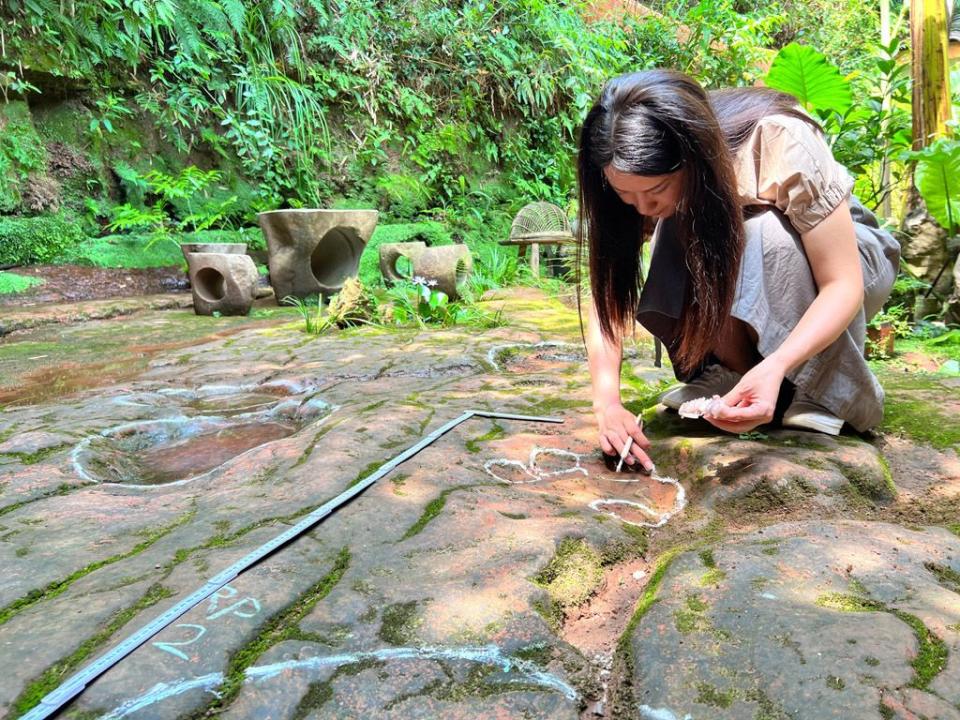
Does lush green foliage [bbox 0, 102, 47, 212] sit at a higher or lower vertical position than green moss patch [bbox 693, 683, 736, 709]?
higher

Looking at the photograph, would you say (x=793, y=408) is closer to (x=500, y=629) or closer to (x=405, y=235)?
(x=500, y=629)

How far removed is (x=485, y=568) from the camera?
116cm

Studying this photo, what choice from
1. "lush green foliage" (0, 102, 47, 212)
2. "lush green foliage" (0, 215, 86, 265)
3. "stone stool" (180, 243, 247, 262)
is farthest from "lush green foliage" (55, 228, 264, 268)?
"stone stool" (180, 243, 247, 262)

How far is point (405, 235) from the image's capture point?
25.2ft

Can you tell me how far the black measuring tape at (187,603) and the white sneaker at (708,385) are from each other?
76 centimetres

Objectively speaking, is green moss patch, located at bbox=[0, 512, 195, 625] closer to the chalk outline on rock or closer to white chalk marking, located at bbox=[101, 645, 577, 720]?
white chalk marking, located at bbox=[101, 645, 577, 720]

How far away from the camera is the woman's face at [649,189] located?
1415 millimetres

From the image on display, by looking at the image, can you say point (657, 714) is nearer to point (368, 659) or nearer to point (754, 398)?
point (368, 659)

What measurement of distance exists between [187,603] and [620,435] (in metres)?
1.03

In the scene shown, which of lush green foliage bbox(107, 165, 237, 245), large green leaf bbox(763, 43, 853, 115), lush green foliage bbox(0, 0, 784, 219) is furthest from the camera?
lush green foliage bbox(0, 0, 784, 219)

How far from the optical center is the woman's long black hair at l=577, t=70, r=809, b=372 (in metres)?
1.36

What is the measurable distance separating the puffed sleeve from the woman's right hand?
1.93ft

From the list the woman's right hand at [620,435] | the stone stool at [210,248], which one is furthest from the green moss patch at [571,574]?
the stone stool at [210,248]

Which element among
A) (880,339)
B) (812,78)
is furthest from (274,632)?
(812,78)
